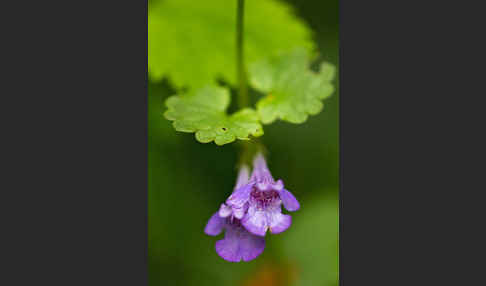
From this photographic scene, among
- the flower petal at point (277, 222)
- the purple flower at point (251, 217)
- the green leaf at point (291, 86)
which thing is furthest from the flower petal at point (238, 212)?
the green leaf at point (291, 86)

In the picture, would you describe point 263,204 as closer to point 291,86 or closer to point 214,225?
point 214,225

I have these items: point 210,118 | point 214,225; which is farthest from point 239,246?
point 210,118

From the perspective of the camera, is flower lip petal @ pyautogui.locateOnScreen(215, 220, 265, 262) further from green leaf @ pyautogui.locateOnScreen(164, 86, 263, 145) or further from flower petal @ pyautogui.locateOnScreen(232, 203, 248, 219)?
green leaf @ pyautogui.locateOnScreen(164, 86, 263, 145)

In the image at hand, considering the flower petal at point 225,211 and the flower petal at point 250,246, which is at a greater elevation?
the flower petal at point 225,211

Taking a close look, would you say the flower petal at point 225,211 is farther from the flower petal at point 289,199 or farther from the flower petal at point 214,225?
the flower petal at point 289,199

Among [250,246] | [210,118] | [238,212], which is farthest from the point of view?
[210,118]

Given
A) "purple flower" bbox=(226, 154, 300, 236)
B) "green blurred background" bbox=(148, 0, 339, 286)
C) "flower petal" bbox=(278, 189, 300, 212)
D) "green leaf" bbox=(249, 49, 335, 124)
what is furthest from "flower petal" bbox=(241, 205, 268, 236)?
"green blurred background" bbox=(148, 0, 339, 286)

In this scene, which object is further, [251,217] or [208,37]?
[208,37]
